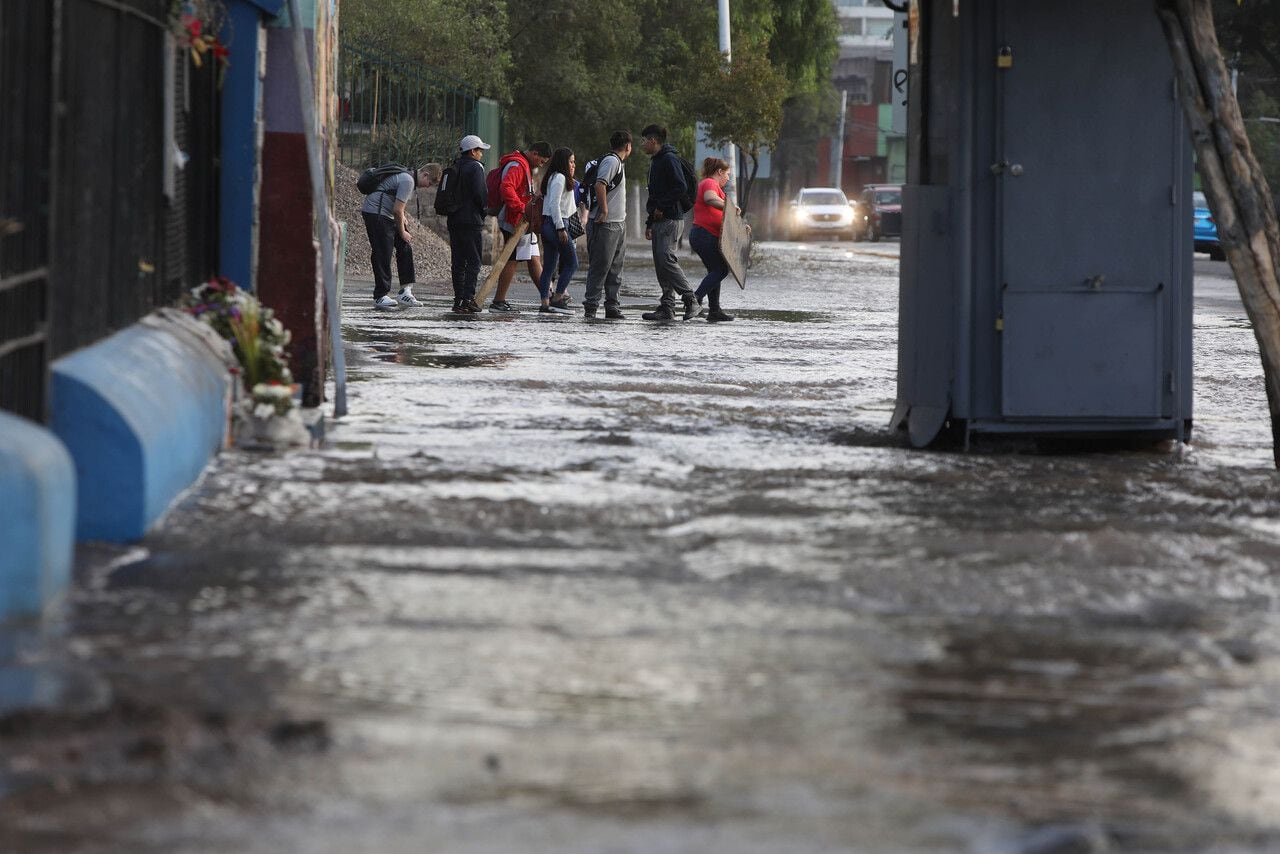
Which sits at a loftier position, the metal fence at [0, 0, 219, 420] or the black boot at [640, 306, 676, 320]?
the metal fence at [0, 0, 219, 420]

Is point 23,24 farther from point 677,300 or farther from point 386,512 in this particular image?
point 677,300

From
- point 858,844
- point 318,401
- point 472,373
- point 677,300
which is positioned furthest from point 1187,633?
point 677,300

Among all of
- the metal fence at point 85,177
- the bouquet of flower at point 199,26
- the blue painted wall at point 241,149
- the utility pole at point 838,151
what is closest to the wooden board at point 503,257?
the blue painted wall at point 241,149

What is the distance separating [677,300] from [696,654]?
62.6 feet

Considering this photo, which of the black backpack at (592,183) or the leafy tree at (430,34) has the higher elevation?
the leafy tree at (430,34)

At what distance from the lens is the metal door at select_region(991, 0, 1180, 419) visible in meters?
10.4

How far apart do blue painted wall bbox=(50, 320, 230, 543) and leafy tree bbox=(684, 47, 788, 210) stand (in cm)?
2987

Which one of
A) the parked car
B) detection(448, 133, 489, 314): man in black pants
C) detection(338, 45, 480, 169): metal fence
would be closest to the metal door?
detection(448, 133, 489, 314): man in black pants

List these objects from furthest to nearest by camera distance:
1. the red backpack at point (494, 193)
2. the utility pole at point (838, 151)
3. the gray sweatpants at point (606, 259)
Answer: the utility pole at point (838, 151) → the red backpack at point (494, 193) → the gray sweatpants at point (606, 259)

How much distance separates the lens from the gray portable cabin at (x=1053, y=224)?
10438mm

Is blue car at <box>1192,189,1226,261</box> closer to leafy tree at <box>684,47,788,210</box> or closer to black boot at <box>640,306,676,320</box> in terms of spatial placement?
leafy tree at <box>684,47,788,210</box>

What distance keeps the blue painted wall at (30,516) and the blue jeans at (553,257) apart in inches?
623

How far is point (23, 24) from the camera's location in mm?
6809

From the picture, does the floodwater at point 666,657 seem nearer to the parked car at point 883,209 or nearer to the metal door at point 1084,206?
the metal door at point 1084,206
